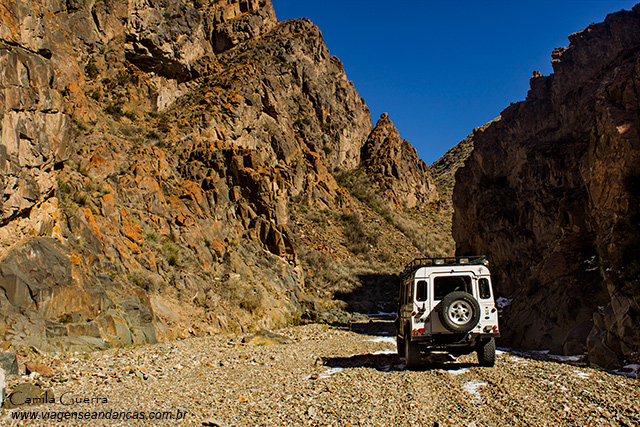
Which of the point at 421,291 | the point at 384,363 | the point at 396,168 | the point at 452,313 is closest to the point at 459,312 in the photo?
the point at 452,313

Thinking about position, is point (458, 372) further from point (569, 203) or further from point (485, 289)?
point (569, 203)

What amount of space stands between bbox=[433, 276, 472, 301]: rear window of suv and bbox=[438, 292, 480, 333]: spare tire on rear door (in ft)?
2.00

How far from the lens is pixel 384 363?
10.6 meters

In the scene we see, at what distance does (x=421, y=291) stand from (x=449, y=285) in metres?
1.09

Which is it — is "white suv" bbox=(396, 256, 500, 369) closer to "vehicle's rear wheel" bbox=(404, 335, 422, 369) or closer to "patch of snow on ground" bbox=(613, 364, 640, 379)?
"vehicle's rear wheel" bbox=(404, 335, 422, 369)

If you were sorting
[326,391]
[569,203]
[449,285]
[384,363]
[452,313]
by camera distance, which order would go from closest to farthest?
[326,391]
[452,313]
[449,285]
[384,363]
[569,203]

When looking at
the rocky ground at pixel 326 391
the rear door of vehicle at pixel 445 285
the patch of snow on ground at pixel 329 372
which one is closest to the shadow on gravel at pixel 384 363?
the rocky ground at pixel 326 391

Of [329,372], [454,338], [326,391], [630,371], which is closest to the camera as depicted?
A: [326,391]

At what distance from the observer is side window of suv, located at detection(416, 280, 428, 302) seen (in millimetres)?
9208

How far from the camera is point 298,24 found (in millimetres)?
63469

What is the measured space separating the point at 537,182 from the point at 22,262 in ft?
76.8

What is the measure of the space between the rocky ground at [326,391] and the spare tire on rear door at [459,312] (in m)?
0.97

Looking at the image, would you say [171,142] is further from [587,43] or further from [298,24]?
[298,24]

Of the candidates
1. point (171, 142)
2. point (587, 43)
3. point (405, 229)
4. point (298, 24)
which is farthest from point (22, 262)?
point (298, 24)
